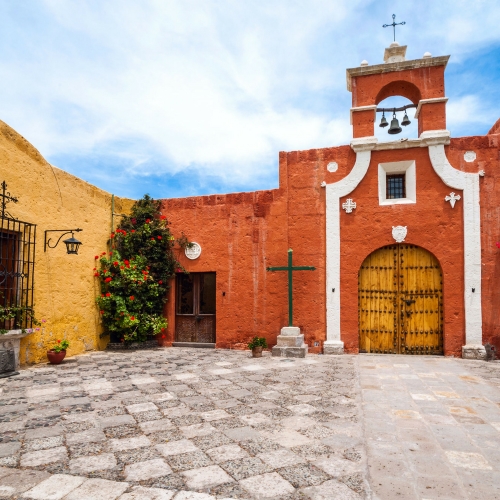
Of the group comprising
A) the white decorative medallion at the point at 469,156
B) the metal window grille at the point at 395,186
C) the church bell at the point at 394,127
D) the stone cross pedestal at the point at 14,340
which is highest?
the church bell at the point at 394,127

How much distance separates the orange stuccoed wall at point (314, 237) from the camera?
7828mm

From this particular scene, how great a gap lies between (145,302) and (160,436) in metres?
5.68

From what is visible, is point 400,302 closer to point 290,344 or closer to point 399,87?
point 290,344

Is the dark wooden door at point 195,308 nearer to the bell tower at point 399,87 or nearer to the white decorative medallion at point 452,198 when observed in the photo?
the bell tower at point 399,87

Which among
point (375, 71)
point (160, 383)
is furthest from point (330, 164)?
point (160, 383)

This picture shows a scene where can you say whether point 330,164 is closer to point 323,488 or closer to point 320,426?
point 320,426

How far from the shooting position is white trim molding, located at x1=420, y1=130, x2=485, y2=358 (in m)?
7.65

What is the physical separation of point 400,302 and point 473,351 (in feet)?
5.27

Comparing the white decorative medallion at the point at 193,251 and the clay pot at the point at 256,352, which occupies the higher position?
the white decorative medallion at the point at 193,251

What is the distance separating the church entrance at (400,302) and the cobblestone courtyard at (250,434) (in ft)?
5.44

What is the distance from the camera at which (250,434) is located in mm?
3596

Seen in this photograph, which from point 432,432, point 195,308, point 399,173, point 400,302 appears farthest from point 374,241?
point 432,432

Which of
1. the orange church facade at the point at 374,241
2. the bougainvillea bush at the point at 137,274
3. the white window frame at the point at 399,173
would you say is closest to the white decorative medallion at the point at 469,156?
the orange church facade at the point at 374,241

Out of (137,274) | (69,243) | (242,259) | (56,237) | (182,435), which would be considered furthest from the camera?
(242,259)
